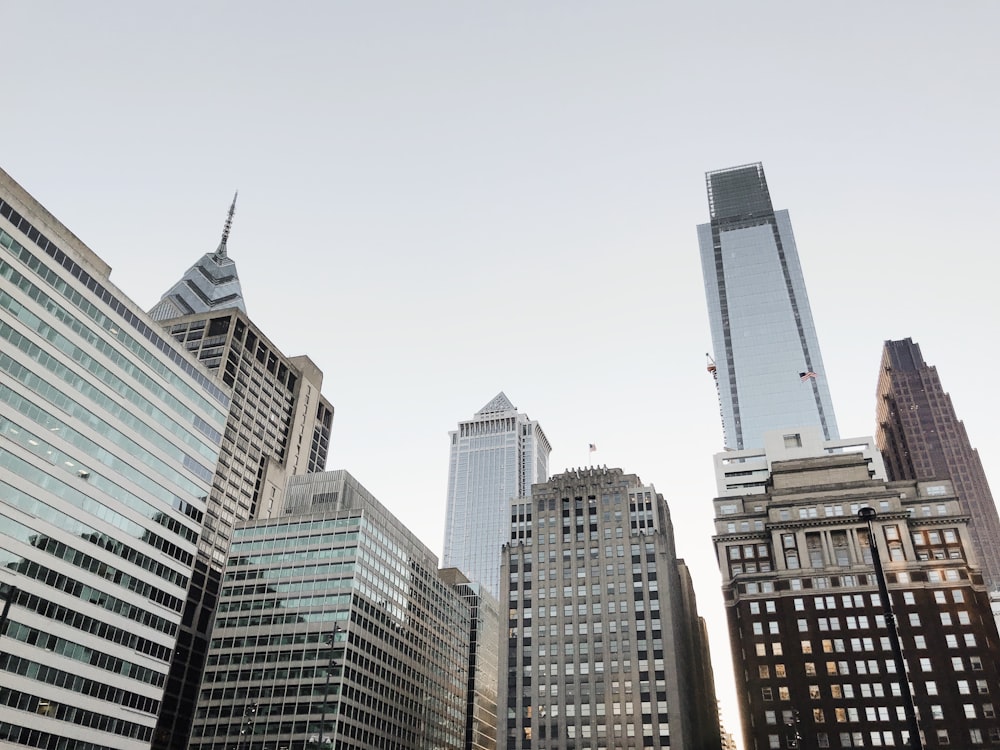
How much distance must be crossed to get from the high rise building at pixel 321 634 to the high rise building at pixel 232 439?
15617 mm

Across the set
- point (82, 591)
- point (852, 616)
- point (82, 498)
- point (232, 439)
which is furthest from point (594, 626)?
point (82, 498)

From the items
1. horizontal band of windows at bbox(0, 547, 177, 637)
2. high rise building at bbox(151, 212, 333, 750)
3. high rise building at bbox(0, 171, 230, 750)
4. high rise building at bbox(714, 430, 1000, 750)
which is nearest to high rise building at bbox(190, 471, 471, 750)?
high rise building at bbox(151, 212, 333, 750)

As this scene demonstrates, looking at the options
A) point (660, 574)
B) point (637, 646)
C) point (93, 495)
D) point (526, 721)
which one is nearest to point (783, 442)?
point (660, 574)

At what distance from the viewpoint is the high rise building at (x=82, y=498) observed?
228 feet

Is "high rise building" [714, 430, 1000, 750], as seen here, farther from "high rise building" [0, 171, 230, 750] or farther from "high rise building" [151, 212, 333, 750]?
"high rise building" [151, 212, 333, 750]

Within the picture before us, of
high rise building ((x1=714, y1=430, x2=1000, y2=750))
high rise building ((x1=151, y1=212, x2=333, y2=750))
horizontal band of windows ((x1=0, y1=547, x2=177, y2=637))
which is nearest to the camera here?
horizontal band of windows ((x1=0, y1=547, x2=177, y2=637))

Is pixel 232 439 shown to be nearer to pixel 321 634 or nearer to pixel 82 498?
pixel 321 634

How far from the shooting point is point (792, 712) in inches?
4510

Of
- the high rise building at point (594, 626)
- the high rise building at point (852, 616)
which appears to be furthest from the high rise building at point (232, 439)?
the high rise building at point (852, 616)

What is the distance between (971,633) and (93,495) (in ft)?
399

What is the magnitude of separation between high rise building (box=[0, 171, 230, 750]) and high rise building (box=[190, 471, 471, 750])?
2884 cm

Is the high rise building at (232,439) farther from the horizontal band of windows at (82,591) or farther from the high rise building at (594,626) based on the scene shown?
the horizontal band of windows at (82,591)

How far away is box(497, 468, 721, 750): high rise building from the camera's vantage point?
129m

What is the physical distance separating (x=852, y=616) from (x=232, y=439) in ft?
404
